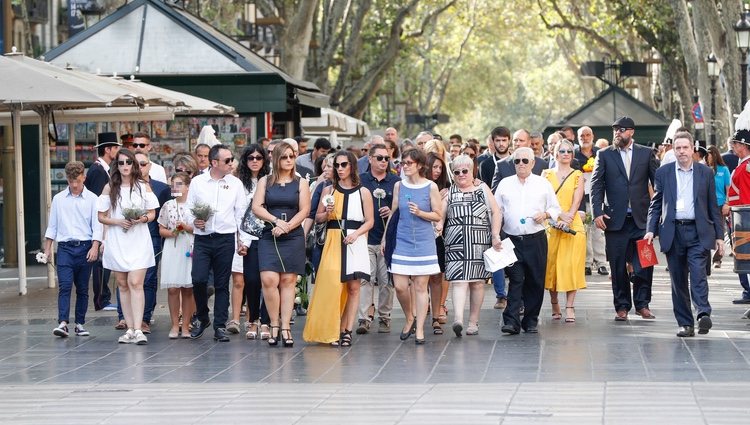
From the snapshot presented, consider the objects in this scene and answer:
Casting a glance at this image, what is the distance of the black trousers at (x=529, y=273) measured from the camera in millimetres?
13547

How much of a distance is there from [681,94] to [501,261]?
29.1m

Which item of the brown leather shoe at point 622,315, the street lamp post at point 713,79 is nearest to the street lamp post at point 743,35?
the street lamp post at point 713,79

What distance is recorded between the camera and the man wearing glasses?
13656 millimetres

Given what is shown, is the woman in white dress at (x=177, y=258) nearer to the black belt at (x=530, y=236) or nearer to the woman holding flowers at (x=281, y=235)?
the woman holding flowers at (x=281, y=235)

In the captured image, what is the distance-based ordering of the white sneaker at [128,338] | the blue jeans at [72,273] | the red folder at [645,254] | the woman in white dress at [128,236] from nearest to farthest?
the woman in white dress at [128,236] < the white sneaker at [128,338] < the red folder at [645,254] < the blue jeans at [72,273]

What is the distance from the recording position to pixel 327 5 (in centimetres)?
3966

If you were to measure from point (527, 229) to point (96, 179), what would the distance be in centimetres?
493

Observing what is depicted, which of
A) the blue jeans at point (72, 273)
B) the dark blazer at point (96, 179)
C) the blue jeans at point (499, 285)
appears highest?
the dark blazer at point (96, 179)

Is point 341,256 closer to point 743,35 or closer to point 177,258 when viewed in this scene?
point 177,258

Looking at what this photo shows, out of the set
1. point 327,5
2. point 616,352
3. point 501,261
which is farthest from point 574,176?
point 327,5

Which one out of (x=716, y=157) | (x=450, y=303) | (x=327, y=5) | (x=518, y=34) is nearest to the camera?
(x=450, y=303)

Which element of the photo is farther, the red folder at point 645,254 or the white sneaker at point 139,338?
the red folder at point 645,254

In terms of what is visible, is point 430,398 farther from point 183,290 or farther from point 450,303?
point 450,303

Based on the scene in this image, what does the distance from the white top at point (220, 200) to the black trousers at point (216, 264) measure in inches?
3.1
